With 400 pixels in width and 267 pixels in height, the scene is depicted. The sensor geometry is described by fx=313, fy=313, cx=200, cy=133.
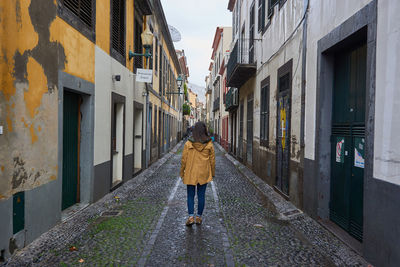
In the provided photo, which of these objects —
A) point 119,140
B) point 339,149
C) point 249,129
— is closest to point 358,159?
point 339,149

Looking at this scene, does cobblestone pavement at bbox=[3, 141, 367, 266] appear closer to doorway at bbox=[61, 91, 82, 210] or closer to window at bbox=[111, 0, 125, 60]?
doorway at bbox=[61, 91, 82, 210]

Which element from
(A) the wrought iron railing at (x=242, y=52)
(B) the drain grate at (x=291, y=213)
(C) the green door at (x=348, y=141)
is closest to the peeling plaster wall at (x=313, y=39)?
(C) the green door at (x=348, y=141)

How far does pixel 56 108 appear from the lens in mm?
5051

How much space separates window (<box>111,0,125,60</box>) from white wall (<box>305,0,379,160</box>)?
198 inches

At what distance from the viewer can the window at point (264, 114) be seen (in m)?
10.1

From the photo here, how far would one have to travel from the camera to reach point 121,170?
9359 mm

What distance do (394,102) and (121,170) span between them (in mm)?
7551

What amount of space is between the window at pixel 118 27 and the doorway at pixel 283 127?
181 inches

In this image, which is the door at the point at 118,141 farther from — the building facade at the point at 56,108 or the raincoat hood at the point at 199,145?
the raincoat hood at the point at 199,145

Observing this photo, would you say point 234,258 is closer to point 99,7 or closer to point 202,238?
point 202,238

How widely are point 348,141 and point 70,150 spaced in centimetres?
507

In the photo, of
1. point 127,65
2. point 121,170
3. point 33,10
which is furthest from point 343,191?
point 127,65

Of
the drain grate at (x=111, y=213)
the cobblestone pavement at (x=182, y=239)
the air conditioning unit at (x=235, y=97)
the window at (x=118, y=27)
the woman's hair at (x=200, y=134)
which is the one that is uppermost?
the window at (x=118, y=27)

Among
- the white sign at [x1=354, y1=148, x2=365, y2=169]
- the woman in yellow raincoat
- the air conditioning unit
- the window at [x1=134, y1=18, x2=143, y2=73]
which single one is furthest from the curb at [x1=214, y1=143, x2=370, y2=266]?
the air conditioning unit
